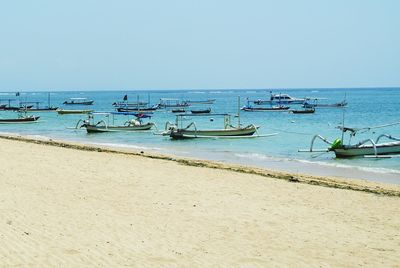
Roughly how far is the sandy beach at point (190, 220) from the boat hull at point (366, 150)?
8.56 metres

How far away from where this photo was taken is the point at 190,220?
31.5 feet

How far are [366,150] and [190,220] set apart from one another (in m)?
16.8

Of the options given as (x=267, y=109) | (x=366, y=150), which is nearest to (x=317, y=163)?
(x=366, y=150)

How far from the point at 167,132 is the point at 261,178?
20.0 m

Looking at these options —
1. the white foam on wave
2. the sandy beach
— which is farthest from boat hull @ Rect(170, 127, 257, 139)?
the sandy beach

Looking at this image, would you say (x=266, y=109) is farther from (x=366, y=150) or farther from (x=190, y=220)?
(x=190, y=220)

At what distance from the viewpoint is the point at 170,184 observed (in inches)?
546

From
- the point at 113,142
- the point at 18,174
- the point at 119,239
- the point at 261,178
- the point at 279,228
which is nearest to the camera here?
the point at 119,239

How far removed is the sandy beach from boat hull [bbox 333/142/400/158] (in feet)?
28.1

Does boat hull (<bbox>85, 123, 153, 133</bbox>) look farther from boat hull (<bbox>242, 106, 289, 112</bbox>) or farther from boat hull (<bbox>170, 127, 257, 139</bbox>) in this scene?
boat hull (<bbox>242, 106, 289, 112</bbox>)

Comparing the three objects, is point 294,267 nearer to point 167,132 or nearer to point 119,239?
point 119,239

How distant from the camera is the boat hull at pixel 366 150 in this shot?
24.4 metres

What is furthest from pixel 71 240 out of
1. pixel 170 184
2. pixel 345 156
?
pixel 345 156

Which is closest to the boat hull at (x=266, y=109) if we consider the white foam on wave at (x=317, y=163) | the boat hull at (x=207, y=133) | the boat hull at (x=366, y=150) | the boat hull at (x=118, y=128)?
the boat hull at (x=118, y=128)
